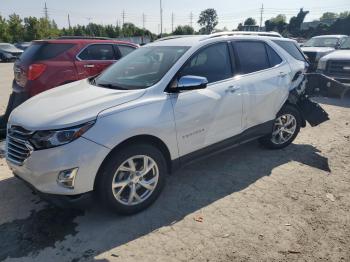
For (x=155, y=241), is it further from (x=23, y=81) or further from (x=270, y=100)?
(x=23, y=81)

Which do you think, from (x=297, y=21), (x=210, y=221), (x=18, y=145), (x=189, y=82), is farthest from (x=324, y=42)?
(x=297, y=21)

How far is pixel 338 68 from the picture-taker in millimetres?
10328

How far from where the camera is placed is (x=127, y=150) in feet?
10.7

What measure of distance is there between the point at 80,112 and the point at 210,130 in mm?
1647

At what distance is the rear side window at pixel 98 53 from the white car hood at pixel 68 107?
328 cm

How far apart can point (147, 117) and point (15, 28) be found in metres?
53.0

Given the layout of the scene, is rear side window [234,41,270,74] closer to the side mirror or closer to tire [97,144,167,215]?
the side mirror

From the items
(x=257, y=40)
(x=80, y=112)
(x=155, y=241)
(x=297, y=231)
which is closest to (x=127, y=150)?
(x=80, y=112)

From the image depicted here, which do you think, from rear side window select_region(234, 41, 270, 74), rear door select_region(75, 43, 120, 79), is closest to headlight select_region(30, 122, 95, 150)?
rear side window select_region(234, 41, 270, 74)

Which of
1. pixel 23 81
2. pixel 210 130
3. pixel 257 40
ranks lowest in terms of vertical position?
pixel 210 130

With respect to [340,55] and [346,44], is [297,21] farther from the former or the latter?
[340,55]

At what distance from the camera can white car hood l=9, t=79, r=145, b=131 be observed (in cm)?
306

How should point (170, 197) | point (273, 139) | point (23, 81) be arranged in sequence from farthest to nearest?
point (23, 81) < point (273, 139) < point (170, 197)

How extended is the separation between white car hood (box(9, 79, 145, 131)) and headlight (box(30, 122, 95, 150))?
0.05 m
